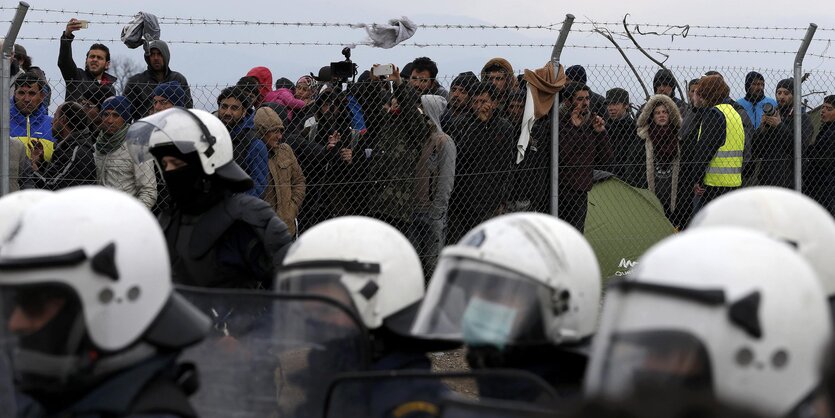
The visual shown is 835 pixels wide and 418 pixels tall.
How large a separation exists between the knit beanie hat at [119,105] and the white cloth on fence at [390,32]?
1870mm

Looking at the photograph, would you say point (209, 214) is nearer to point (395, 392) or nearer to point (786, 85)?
point (395, 392)

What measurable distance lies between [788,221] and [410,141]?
17.4 feet

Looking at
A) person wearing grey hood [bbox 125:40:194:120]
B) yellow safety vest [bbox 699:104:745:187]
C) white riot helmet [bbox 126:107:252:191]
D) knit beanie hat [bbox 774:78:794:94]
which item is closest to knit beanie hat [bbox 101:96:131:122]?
person wearing grey hood [bbox 125:40:194:120]

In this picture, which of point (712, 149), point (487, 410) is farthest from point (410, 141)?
point (487, 410)

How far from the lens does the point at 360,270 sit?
157 inches

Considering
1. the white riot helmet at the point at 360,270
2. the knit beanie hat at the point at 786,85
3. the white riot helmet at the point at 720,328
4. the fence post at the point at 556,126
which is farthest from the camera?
the knit beanie hat at the point at 786,85

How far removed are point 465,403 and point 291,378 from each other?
48.3 inches

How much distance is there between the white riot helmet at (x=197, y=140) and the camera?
5.48m

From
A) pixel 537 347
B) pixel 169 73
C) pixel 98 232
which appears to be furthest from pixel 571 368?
pixel 169 73

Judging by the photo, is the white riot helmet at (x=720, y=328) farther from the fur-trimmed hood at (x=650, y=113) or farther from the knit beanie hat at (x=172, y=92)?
the fur-trimmed hood at (x=650, y=113)

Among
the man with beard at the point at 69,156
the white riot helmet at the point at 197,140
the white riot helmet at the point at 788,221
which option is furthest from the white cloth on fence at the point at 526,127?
the white riot helmet at the point at 788,221

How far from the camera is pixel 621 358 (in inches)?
106

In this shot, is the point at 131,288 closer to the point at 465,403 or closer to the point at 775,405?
the point at 465,403

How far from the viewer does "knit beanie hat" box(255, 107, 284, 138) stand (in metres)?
8.38
